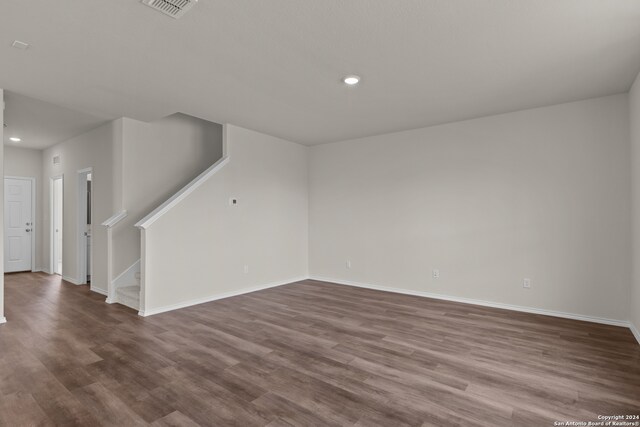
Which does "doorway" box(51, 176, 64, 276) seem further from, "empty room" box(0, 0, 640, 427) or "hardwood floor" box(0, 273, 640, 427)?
"hardwood floor" box(0, 273, 640, 427)

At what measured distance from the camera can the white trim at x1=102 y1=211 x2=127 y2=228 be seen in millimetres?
4648

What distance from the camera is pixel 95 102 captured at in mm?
4008

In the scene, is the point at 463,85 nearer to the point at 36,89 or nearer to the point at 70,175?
the point at 36,89

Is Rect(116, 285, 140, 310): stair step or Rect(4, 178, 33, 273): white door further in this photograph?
Rect(4, 178, 33, 273): white door

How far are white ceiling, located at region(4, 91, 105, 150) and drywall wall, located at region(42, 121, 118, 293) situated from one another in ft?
0.63

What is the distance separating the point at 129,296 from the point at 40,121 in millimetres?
3089

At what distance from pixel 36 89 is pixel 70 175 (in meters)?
3.08

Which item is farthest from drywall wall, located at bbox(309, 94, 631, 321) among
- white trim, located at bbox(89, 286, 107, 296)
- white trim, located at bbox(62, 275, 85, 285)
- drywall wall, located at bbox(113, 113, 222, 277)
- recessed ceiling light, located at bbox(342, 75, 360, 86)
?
white trim, located at bbox(62, 275, 85, 285)

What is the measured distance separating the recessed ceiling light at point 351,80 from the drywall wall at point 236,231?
2336mm

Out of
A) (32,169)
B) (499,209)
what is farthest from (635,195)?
(32,169)

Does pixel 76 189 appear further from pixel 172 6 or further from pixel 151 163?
pixel 172 6

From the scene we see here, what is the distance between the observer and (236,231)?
5195mm

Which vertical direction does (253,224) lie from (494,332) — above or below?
above

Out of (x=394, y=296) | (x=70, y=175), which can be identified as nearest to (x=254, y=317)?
(x=394, y=296)
